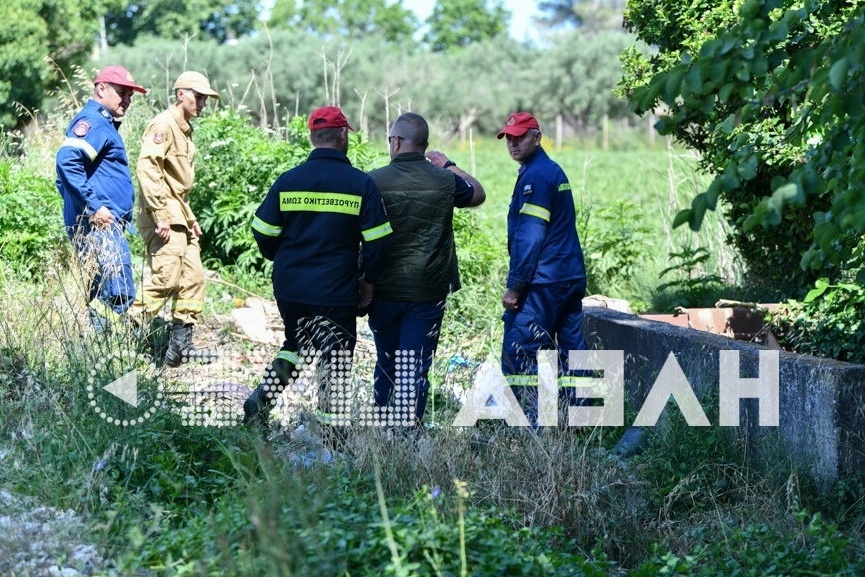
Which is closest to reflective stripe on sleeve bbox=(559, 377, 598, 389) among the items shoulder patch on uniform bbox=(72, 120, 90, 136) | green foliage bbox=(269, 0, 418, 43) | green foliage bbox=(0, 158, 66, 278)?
shoulder patch on uniform bbox=(72, 120, 90, 136)

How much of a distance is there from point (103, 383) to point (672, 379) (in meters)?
3.26

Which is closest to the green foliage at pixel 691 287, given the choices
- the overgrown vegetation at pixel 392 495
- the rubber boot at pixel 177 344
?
the overgrown vegetation at pixel 392 495

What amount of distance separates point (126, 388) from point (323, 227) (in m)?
1.36

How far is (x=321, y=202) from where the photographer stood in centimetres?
617

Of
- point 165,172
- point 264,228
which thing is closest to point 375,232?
point 264,228

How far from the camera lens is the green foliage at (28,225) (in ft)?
29.6

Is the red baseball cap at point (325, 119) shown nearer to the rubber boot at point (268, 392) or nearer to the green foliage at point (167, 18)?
the rubber boot at point (268, 392)

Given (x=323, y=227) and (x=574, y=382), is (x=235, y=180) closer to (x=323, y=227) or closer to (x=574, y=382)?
(x=323, y=227)

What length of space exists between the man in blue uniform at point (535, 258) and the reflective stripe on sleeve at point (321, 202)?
46.1 inches

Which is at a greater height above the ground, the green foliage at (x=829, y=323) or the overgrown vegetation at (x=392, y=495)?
the green foliage at (x=829, y=323)

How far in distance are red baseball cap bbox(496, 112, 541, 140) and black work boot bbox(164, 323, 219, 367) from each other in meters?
2.56

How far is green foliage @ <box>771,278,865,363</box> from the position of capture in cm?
656

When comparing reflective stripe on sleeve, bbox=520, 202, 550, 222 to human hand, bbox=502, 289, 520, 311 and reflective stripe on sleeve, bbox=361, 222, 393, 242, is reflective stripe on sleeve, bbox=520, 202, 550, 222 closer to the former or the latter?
human hand, bbox=502, 289, 520, 311

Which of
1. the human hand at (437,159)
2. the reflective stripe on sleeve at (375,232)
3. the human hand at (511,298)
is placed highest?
the human hand at (437,159)
